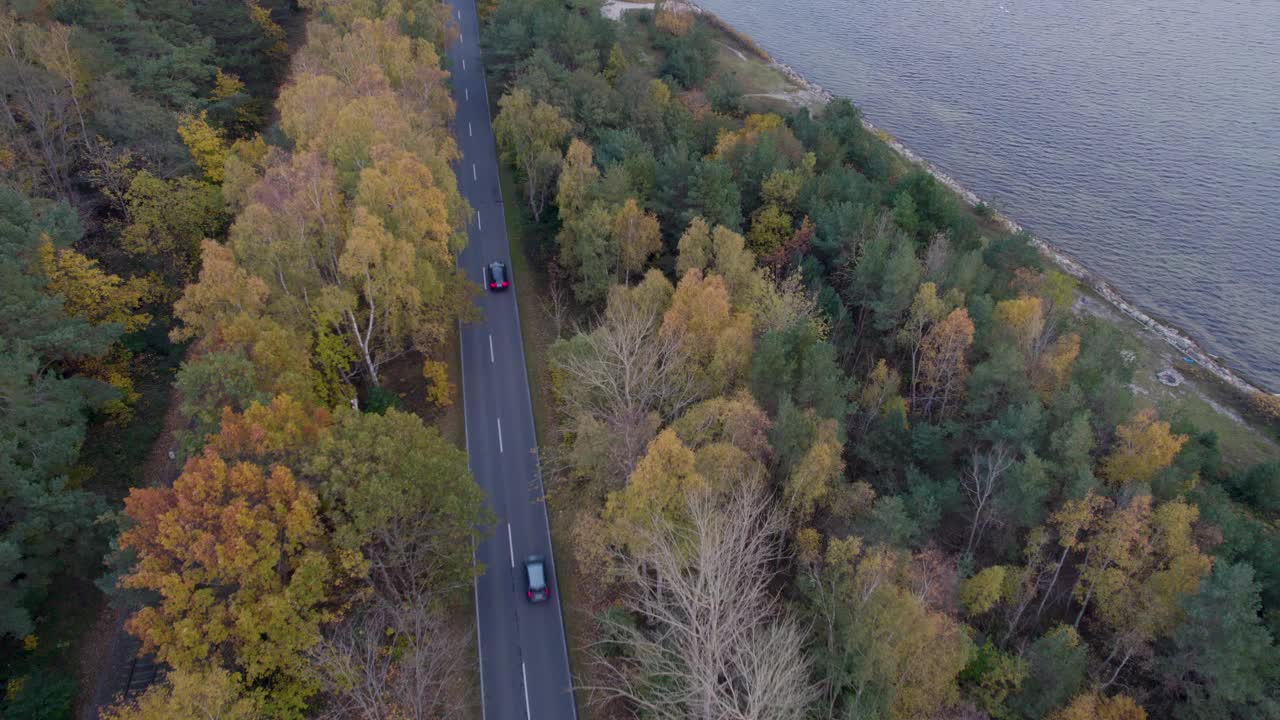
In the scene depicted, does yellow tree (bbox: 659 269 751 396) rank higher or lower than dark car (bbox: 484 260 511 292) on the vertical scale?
higher

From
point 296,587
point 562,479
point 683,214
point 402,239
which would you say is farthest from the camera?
point 683,214

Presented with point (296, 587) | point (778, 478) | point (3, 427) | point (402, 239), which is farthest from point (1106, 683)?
point (3, 427)

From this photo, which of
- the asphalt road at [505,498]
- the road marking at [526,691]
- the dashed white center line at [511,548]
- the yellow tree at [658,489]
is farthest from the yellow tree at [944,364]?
the road marking at [526,691]

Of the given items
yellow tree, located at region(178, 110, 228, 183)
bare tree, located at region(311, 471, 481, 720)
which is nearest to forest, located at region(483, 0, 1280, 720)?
bare tree, located at region(311, 471, 481, 720)

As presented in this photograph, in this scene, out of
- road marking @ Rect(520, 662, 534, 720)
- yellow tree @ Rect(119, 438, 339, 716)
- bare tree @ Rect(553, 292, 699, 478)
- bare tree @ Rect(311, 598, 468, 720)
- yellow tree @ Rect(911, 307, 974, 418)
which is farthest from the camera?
yellow tree @ Rect(911, 307, 974, 418)

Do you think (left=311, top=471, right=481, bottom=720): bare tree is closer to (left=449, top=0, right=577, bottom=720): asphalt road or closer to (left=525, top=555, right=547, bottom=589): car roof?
(left=449, top=0, right=577, bottom=720): asphalt road

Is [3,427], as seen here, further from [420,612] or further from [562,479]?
[562,479]

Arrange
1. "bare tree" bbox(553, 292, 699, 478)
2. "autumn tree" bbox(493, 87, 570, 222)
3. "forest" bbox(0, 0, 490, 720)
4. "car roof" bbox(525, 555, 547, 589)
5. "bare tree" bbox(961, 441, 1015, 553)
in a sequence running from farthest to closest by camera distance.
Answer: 1. "autumn tree" bbox(493, 87, 570, 222)
2. "bare tree" bbox(961, 441, 1015, 553)
3. "car roof" bbox(525, 555, 547, 589)
4. "bare tree" bbox(553, 292, 699, 478)
5. "forest" bbox(0, 0, 490, 720)
